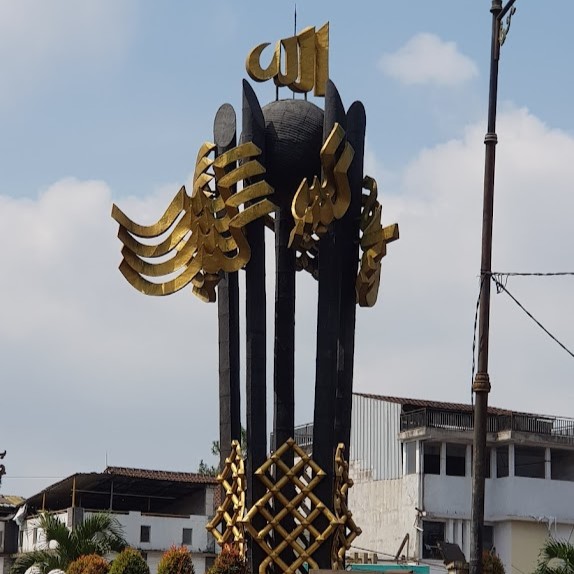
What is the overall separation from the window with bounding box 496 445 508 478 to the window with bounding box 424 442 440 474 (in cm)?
225

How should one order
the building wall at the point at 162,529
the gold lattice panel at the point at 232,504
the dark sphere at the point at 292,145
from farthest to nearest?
1. the building wall at the point at 162,529
2. the dark sphere at the point at 292,145
3. the gold lattice panel at the point at 232,504

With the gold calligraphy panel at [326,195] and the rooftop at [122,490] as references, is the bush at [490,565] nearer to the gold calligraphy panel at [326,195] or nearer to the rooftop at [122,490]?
the gold calligraphy panel at [326,195]

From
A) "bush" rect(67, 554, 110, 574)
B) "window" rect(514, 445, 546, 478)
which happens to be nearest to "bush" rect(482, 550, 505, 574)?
"bush" rect(67, 554, 110, 574)

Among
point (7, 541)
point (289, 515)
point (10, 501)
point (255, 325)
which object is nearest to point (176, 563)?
point (289, 515)

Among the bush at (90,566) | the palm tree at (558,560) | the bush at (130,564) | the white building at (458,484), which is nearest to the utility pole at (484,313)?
the bush at (130,564)

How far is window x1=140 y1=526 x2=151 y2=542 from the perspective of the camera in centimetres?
4419

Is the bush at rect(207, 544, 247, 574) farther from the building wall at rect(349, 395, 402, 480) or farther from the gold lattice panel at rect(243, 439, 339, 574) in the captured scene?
the building wall at rect(349, 395, 402, 480)

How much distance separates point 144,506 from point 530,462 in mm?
13783

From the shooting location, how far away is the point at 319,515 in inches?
730

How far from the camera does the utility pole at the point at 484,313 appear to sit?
1677cm

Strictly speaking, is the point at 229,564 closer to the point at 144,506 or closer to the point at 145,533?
the point at 145,533

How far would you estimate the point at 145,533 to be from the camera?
44.3 meters

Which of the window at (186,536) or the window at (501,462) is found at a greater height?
the window at (501,462)

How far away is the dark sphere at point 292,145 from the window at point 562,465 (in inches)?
1206
